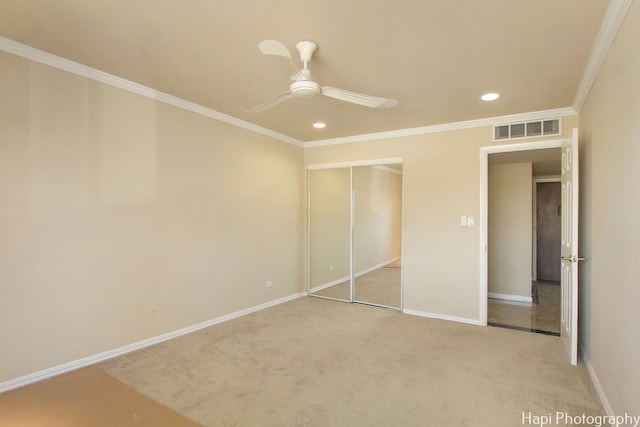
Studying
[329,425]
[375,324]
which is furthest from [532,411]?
[375,324]

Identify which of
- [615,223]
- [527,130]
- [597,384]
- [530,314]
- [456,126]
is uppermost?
[456,126]

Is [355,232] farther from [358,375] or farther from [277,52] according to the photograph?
[277,52]

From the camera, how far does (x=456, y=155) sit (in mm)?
4258

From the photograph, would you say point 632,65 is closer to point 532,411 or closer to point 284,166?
point 532,411

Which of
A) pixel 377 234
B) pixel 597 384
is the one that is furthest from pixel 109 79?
A: pixel 597 384

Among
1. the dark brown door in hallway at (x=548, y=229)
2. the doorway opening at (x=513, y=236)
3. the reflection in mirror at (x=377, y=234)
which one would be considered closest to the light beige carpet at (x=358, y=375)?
the reflection in mirror at (x=377, y=234)

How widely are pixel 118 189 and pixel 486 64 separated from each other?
334 cm

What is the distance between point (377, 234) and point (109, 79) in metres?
4.17

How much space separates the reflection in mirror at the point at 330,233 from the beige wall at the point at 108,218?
1.25 metres

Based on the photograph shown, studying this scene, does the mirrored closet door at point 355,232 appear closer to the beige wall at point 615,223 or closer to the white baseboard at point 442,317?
the white baseboard at point 442,317

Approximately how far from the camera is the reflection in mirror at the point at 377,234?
5.04m

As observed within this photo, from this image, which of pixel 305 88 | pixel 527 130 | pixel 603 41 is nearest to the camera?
pixel 603 41

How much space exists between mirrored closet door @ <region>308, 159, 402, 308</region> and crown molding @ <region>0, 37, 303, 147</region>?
1.64m

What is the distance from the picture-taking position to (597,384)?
2.47 metres
